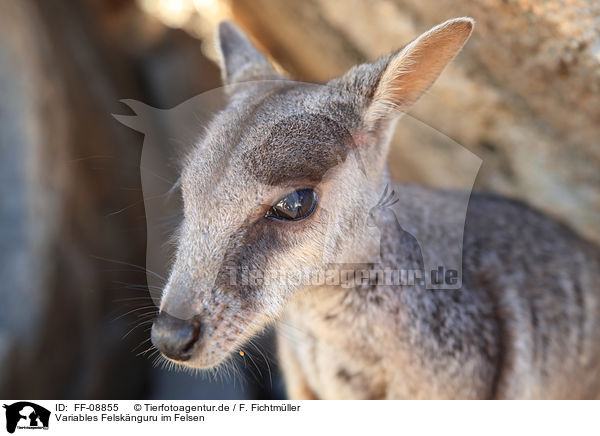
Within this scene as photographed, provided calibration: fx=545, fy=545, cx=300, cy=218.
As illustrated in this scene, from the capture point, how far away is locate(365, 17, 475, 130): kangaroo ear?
79.6 inches

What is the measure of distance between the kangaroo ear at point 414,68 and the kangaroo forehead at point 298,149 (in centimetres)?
20

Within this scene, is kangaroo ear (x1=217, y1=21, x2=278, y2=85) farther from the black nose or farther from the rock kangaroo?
the black nose

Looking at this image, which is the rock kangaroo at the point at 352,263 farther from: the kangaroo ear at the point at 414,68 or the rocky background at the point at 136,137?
the rocky background at the point at 136,137

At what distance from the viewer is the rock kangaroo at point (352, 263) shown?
2057 millimetres

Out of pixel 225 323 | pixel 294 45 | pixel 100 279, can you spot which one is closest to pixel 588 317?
pixel 225 323

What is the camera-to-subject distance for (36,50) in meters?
4.02

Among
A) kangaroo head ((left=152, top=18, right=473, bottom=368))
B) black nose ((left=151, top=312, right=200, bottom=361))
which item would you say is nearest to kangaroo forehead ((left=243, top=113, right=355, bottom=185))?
kangaroo head ((left=152, top=18, right=473, bottom=368))

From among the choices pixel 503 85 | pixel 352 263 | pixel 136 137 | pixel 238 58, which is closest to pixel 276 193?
pixel 352 263

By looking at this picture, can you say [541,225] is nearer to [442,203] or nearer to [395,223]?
[442,203]

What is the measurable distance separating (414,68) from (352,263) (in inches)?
33.5

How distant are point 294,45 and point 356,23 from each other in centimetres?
90

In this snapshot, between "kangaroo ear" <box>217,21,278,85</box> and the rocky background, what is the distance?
2.42 ft
